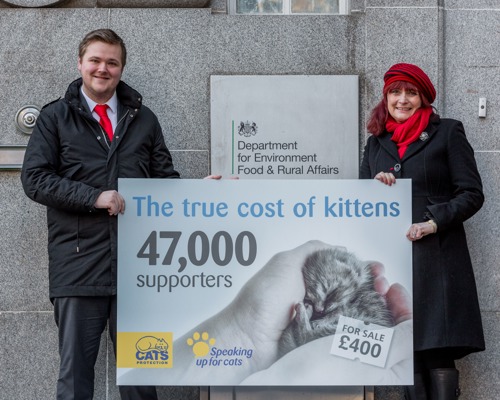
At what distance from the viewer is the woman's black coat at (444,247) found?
19.6 ft

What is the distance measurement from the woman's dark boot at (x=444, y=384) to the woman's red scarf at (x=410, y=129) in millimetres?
1203

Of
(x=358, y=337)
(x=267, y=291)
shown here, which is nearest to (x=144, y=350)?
(x=267, y=291)

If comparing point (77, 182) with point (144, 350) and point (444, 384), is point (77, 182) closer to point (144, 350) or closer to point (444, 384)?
point (144, 350)

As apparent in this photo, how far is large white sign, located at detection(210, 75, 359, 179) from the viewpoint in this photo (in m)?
Result: 6.85

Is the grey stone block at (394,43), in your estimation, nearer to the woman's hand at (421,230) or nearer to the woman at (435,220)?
the woman at (435,220)

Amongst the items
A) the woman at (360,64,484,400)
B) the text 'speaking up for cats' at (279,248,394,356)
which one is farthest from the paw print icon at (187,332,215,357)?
the woman at (360,64,484,400)

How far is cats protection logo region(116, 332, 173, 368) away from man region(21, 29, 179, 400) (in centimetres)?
15

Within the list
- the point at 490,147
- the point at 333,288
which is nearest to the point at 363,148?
Result: the point at 490,147

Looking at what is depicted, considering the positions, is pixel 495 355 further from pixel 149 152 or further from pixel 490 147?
pixel 149 152

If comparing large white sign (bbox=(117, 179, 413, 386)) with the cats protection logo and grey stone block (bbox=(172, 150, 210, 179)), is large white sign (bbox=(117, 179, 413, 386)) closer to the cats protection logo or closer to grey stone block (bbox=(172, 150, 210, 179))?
the cats protection logo

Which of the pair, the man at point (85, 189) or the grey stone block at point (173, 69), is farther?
the grey stone block at point (173, 69)

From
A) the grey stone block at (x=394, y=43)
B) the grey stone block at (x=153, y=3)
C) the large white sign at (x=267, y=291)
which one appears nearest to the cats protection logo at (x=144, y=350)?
the large white sign at (x=267, y=291)

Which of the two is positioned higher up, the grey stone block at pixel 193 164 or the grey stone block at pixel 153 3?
the grey stone block at pixel 153 3

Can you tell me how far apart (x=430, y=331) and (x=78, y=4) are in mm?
3018
